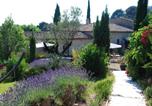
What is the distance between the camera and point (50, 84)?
32.9 feet

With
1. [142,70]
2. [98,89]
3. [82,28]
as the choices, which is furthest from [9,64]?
[82,28]

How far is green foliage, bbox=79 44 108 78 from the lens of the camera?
24266 mm

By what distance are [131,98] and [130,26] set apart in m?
59.4

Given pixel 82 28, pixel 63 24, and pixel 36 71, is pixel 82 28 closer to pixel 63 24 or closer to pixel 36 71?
pixel 63 24

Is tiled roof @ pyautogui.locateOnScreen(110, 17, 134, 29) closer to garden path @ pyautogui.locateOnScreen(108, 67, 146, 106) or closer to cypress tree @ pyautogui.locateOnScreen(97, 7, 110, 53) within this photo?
cypress tree @ pyautogui.locateOnScreen(97, 7, 110, 53)

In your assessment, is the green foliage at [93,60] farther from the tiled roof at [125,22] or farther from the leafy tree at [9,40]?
the tiled roof at [125,22]

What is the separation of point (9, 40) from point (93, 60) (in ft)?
81.5

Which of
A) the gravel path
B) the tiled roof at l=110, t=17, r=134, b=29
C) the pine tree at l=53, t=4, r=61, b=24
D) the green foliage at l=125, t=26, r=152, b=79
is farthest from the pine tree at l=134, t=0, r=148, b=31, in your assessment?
the tiled roof at l=110, t=17, r=134, b=29

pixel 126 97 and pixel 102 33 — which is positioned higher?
pixel 102 33

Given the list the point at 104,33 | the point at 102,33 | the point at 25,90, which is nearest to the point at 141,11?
the point at 102,33

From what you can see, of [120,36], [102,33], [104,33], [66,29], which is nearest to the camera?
[102,33]

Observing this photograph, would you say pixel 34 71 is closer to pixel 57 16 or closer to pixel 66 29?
pixel 66 29

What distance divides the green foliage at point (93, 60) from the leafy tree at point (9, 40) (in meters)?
22.7

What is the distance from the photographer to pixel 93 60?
24281mm
